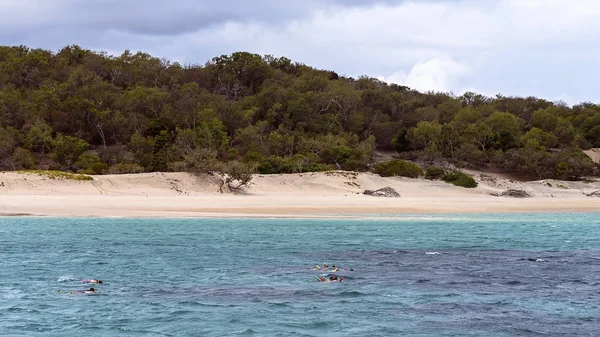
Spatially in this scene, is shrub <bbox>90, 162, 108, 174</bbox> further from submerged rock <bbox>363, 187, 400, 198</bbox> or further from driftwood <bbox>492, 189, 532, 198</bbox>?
driftwood <bbox>492, 189, 532, 198</bbox>

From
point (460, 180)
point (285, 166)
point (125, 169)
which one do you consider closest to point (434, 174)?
point (460, 180)

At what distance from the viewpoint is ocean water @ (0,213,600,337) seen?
556 inches

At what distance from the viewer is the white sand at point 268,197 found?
1532 inches

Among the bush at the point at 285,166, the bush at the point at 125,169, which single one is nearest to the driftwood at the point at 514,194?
the bush at the point at 285,166

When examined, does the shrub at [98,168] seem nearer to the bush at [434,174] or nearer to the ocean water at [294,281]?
the ocean water at [294,281]

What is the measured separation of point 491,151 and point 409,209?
999 inches

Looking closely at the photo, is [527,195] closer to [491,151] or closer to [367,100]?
[491,151]

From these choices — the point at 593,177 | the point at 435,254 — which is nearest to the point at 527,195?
the point at 593,177

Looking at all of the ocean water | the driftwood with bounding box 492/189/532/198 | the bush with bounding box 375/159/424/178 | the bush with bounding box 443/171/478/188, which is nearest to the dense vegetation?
the bush with bounding box 375/159/424/178

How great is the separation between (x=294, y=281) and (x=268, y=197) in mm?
26713

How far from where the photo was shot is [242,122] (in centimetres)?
7069

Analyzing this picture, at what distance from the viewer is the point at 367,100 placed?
83312 mm

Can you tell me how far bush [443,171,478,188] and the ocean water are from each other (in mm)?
18902

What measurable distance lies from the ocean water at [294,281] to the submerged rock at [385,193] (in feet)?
49.2
